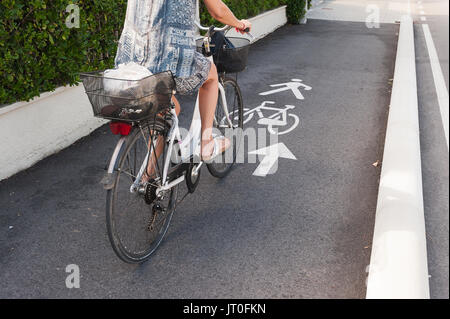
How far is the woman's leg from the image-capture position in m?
3.58

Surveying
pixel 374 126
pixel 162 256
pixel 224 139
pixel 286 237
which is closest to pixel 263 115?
pixel 374 126

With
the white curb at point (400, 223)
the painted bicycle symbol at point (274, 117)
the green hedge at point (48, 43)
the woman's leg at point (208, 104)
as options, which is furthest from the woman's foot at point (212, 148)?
the green hedge at point (48, 43)

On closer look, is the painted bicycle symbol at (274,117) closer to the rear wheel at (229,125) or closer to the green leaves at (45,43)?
the rear wheel at (229,125)

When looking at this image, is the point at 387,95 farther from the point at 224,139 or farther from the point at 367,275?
the point at 367,275

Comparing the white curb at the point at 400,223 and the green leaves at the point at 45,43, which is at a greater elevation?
the green leaves at the point at 45,43

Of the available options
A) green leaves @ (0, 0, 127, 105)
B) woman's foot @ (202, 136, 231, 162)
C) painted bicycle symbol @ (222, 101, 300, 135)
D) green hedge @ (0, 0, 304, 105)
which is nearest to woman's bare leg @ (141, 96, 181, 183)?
woman's foot @ (202, 136, 231, 162)

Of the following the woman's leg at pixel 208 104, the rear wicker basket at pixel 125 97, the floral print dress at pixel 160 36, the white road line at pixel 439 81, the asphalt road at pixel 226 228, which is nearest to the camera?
the rear wicker basket at pixel 125 97

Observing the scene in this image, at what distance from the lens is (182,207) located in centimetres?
399

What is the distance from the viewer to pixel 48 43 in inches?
183

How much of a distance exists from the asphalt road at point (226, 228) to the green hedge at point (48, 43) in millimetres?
812

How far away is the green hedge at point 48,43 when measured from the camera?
4145mm

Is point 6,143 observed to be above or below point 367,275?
above

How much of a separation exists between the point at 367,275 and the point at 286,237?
687 mm

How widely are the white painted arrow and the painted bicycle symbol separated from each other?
461 millimetres
